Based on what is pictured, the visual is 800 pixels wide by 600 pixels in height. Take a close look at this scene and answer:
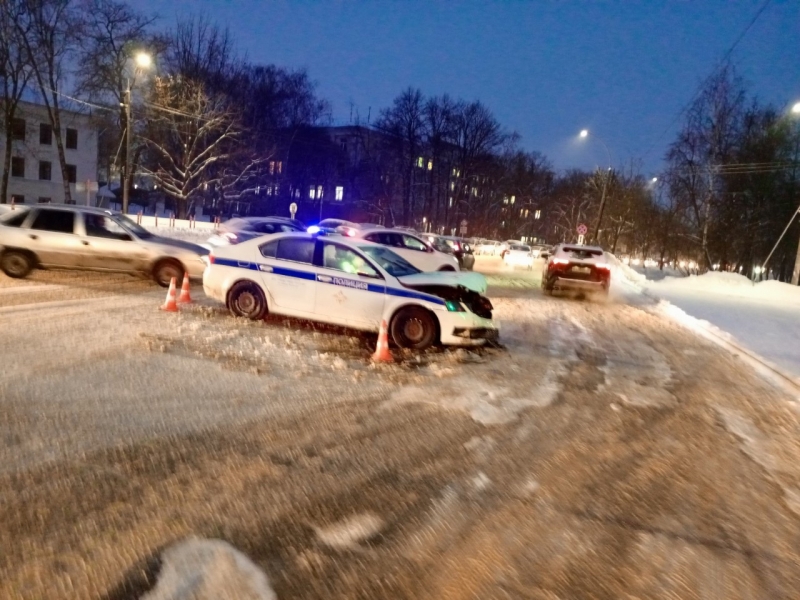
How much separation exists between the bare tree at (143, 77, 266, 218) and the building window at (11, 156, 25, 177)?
16.8m

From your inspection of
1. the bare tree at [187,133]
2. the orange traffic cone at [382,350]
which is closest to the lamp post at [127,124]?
the bare tree at [187,133]

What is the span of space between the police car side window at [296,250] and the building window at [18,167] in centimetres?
5789

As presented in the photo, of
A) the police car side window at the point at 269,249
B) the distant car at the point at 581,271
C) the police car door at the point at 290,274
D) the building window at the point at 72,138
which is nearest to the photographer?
the police car door at the point at 290,274

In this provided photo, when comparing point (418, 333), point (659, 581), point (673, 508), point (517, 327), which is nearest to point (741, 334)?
point (517, 327)

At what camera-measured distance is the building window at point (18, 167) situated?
188 feet

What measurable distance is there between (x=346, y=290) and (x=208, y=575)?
6571 millimetres

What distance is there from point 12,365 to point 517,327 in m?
8.61

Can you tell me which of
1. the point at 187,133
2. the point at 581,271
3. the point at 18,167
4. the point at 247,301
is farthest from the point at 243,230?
the point at 18,167

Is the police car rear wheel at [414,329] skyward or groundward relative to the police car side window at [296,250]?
groundward

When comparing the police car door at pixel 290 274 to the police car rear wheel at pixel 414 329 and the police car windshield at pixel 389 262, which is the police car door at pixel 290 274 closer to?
the police car windshield at pixel 389 262

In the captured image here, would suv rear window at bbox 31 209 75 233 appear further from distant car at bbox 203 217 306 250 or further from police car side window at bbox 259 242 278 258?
police car side window at bbox 259 242 278 258

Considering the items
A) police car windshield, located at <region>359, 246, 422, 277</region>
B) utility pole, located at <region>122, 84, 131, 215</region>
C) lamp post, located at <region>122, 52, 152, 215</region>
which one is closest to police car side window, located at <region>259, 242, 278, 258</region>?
police car windshield, located at <region>359, 246, 422, 277</region>

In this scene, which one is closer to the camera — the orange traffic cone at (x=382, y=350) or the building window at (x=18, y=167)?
the orange traffic cone at (x=382, y=350)

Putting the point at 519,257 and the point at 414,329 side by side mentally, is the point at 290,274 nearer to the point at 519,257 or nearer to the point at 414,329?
the point at 414,329
